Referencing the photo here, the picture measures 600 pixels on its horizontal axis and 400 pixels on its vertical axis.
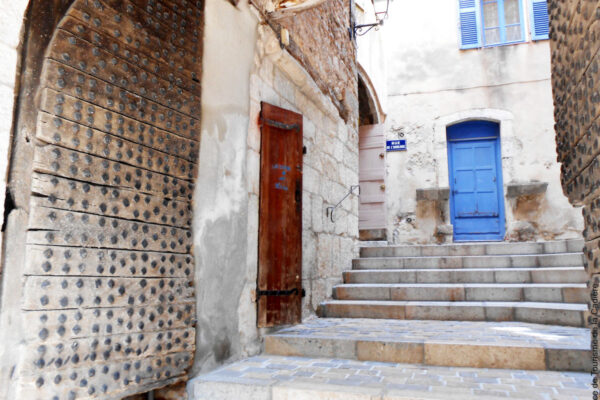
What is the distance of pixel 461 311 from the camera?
423 centimetres

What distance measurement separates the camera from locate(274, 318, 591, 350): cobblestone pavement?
10.0 feet

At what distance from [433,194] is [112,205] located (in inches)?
287

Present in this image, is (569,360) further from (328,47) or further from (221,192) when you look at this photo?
(328,47)

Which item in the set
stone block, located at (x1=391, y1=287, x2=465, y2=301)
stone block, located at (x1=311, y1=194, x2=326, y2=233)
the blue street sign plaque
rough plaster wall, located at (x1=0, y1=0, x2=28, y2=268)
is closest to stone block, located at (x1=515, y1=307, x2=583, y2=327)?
stone block, located at (x1=391, y1=287, x2=465, y2=301)

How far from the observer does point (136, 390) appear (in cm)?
225

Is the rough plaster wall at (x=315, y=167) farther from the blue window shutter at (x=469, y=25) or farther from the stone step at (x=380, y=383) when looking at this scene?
the blue window shutter at (x=469, y=25)

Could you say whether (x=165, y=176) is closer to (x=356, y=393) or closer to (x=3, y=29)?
(x=3, y=29)

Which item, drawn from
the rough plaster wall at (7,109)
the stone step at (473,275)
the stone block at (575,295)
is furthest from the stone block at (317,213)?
the rough plaster wall at (7,109)

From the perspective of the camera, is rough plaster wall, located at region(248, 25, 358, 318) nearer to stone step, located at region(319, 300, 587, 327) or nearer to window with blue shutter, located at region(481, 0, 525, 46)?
stone step, located at region(319, 300, 587, 327)

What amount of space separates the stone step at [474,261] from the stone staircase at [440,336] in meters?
0.01

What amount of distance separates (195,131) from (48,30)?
1018 millimetres

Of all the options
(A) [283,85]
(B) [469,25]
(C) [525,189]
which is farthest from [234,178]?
(B) [469,25]

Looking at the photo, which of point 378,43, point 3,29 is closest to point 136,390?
point 3,29

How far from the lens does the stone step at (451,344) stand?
9.27 ft
